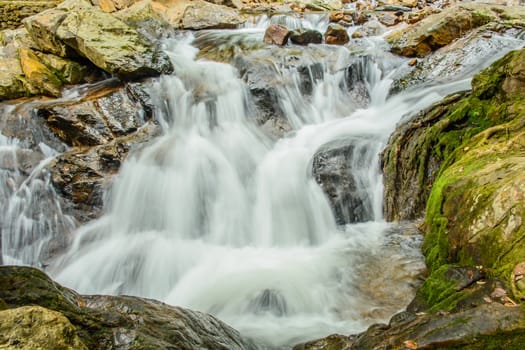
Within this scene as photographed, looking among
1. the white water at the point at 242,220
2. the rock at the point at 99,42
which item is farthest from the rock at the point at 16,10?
the white water at the point at 242,220

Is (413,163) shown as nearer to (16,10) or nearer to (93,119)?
(93,119)

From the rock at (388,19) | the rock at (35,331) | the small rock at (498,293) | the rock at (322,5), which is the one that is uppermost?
the rock at (322,5)

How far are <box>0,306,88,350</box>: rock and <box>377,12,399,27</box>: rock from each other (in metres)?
14.5

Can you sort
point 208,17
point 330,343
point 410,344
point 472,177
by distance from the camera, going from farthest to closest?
point 208,17 < point 472,177 < point 330,343 < point 410,344

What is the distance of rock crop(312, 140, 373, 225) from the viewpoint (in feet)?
21.5

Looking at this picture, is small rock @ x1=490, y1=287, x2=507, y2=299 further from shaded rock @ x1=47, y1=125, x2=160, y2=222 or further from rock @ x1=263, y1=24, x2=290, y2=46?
rock @ x1=263, y1=24, x2=290, y2=46

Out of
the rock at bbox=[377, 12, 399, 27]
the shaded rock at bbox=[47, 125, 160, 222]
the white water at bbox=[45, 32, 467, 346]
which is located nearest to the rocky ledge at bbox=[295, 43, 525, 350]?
the white water at bbox=[45, 32, 467, 346]

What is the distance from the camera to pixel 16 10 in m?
15.3

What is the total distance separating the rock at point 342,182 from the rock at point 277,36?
543cm

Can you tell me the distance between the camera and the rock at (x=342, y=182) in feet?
A: 21.5

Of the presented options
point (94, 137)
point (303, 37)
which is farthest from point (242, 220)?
point (303, 37)

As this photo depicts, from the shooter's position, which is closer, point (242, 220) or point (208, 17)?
point (242, 220)

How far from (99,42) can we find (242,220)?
6.11 metres

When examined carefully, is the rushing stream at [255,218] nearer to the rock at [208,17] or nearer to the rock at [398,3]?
the rock at [208,17]
